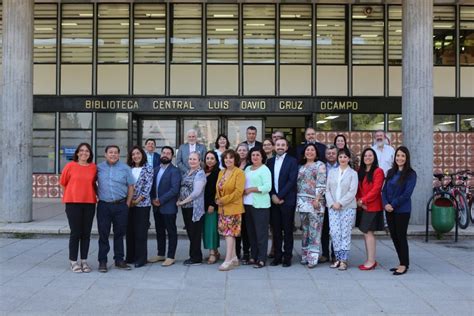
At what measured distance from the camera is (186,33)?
692 inches

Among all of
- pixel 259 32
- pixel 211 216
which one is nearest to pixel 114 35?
pixel 259 32

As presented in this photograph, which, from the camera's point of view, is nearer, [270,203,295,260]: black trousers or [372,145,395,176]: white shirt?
[270,203,295,260]: black trousers

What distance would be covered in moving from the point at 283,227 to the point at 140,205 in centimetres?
230

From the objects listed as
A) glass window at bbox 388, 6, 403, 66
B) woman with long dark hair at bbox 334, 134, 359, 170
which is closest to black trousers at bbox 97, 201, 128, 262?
woman with long dark hair at bbox 334, 134, 359, 170

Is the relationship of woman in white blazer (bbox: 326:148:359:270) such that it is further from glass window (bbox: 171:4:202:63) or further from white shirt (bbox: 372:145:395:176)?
glass window (bbox: 171:4:202:63)

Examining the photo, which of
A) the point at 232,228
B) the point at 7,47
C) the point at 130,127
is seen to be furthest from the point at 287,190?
the point at 130,127

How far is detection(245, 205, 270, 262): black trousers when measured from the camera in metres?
8.29

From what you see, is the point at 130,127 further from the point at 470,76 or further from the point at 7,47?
the point at 470,76

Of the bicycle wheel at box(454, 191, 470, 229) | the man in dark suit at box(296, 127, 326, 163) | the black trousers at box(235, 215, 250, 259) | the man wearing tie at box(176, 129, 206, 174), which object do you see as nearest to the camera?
the black trousers at box(235, 215, 250, 259)

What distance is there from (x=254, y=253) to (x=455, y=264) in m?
3.35

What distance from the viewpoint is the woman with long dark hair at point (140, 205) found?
8305 mm

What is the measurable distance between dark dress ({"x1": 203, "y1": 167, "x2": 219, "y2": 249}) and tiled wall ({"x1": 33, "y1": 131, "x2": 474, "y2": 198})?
31.2 feet

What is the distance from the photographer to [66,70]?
1745cm

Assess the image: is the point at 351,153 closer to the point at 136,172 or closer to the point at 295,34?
the point at 136,172
